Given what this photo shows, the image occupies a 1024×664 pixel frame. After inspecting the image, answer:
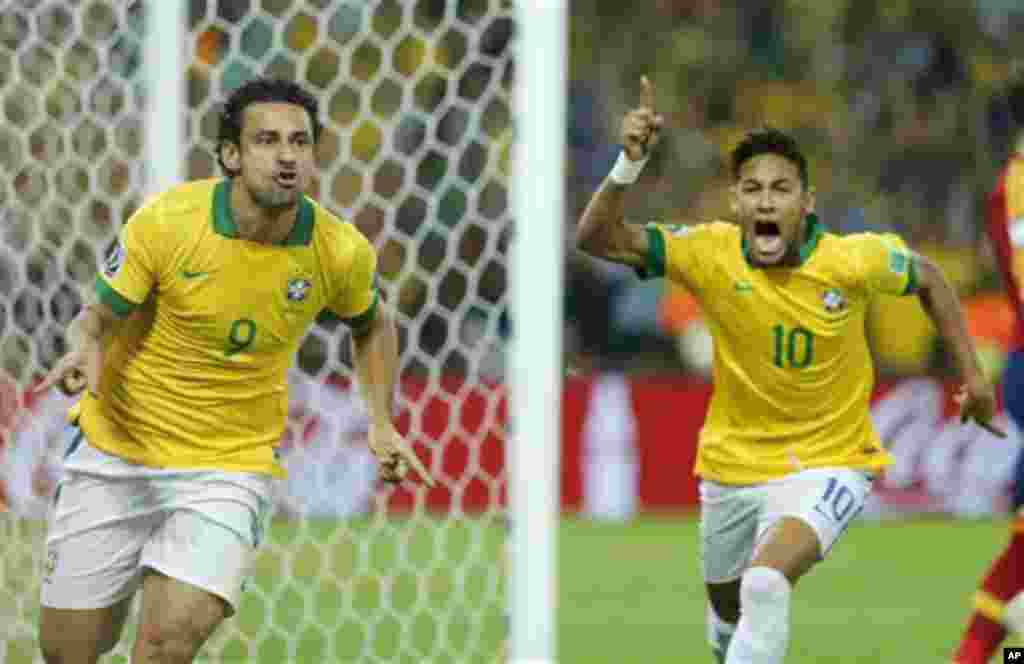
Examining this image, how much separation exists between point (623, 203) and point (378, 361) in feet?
2.56

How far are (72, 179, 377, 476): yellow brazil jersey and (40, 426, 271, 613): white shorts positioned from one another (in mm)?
44

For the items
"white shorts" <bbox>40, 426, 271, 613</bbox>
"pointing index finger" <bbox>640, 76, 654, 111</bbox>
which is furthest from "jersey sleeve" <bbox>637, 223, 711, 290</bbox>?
"white shorts" <bbox>40, 426, 271, 613</bbox>

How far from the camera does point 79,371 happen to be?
462 centimetres

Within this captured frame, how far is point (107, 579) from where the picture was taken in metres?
4.99

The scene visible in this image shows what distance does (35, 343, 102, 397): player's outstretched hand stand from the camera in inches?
181

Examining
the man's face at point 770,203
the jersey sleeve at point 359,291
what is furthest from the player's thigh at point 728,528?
the jersey sleeve at point 359,291

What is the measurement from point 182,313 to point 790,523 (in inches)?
63.7

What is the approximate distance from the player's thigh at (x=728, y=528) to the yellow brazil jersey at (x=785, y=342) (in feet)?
0.14

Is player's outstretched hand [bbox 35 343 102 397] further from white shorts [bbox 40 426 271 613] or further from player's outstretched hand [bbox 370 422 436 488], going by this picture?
player's outstretched hand [bbox 370 422 436 488]

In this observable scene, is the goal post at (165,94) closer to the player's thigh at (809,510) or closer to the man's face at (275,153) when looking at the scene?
the man's face at (275,153)

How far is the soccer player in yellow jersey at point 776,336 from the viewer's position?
213 inches

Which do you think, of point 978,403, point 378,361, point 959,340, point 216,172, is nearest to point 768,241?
point 959,340

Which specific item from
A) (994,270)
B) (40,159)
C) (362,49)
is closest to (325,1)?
(362,49)

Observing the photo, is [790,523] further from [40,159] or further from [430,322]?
[430,322]
